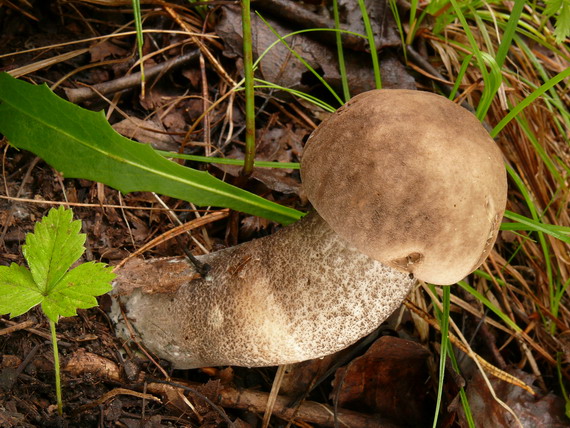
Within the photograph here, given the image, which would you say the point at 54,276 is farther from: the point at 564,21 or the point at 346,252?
the point at 564,21

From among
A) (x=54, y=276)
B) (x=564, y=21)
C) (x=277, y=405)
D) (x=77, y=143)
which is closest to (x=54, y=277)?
(x=54, y=276)

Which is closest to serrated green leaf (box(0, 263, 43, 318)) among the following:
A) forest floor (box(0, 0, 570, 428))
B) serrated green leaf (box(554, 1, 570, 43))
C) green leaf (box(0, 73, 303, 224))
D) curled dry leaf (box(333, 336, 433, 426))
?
forest floor (box(0, 0, 570, 428))

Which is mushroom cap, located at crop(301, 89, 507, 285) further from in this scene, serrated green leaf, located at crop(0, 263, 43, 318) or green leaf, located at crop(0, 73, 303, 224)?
serrated green leaf, located at crop(0, 263, 43, 318)

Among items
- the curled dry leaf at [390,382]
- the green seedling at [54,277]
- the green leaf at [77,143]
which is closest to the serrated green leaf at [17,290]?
the green seedling at [54,277]

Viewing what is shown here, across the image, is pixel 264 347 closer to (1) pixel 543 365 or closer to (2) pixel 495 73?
(2) pixel 495 73

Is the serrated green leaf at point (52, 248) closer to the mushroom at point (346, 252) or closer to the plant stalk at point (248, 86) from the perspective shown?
the mushroom at point (346, 252)

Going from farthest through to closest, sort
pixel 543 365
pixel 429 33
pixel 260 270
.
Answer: pixel 429 33 < pixel 543 365 < pixel 260 270

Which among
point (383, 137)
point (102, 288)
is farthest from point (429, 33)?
point (102, 288)
